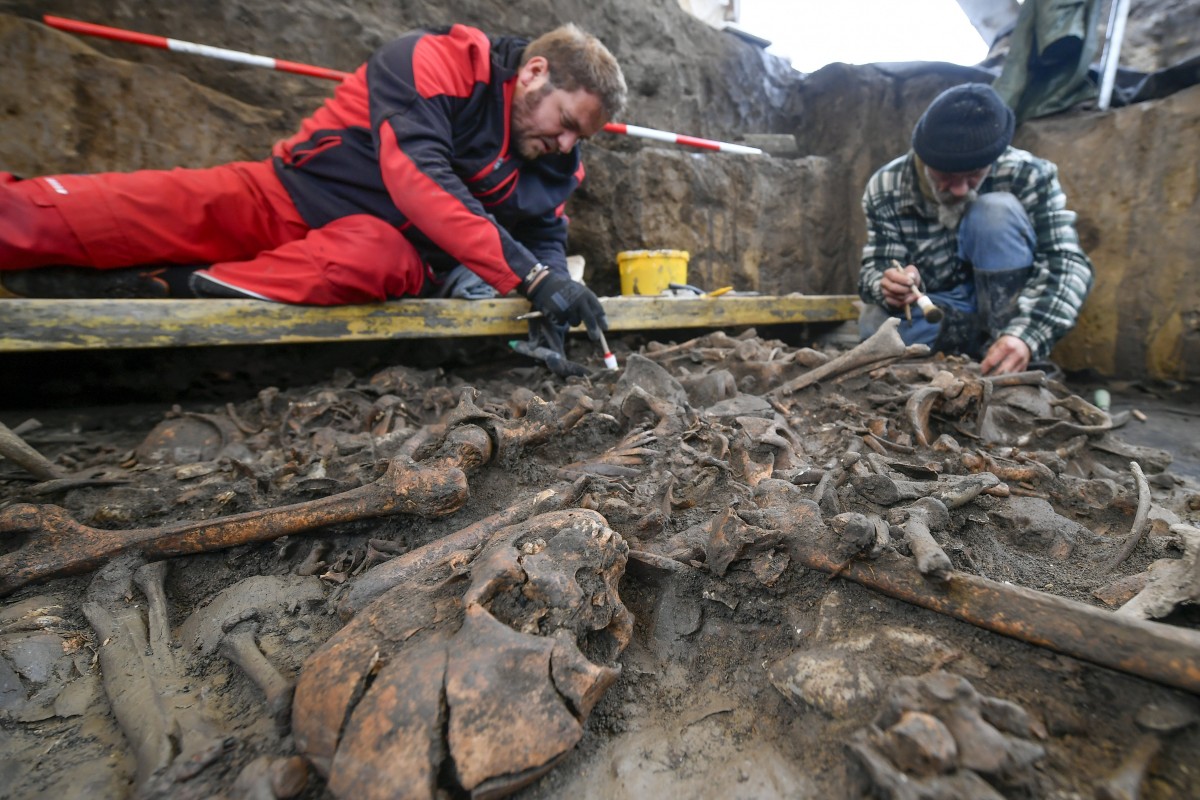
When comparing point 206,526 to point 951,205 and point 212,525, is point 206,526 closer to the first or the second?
point 212,525

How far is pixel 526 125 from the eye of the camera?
3.12 metres

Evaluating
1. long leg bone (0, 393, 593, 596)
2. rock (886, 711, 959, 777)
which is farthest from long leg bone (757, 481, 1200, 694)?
long leg bone (0, 393, 593, 596)

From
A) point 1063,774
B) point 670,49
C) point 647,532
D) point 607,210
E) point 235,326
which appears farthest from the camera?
point 670,49

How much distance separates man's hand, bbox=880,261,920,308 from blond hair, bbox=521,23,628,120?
83.5 inches

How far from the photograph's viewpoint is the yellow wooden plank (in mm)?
2383

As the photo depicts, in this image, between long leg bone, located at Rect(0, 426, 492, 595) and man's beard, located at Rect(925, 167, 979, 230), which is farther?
man's beard, located at Rect(925, 167, 979, 230)

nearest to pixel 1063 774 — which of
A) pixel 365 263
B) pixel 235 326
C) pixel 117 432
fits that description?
pixel 365 263

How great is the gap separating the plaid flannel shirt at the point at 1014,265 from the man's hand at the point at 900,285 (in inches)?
5.7

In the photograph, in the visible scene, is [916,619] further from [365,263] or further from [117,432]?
[117,432]

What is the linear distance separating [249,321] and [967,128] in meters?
4.14

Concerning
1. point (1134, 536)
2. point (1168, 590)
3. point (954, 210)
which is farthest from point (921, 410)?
point (954, 210)

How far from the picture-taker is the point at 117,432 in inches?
114

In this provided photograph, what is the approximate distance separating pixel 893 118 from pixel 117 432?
7023mm

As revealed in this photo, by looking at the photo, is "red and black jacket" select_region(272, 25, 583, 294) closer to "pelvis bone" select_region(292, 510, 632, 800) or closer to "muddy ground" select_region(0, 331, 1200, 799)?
"muddy ground" select_region(0, 331, 1200, 799)
